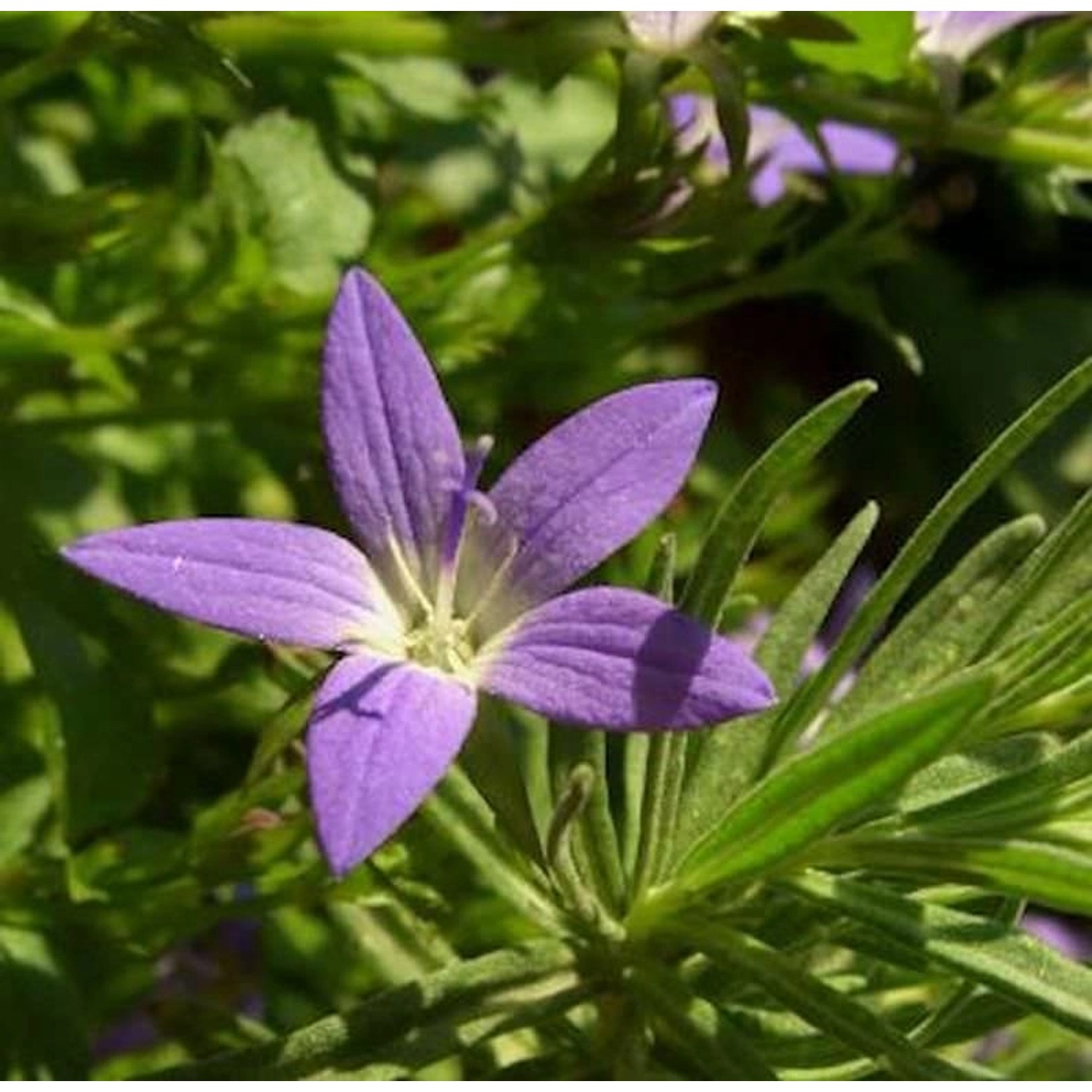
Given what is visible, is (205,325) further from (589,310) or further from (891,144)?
(891,144)

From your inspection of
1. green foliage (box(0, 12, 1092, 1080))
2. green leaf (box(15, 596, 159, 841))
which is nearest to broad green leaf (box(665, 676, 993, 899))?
green foliage (box(0, 12, 1092, 1080))

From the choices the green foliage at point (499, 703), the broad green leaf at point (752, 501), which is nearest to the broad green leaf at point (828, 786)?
the green foliage at point (499, 703)

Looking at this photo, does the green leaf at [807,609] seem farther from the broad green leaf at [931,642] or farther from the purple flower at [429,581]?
the purple flower at [429,581]

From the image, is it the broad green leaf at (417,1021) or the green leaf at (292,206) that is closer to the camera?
the broad green leaf at (417,1021)

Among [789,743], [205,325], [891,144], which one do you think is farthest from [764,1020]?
[891,144]

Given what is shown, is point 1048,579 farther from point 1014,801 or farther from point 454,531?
point 454,531

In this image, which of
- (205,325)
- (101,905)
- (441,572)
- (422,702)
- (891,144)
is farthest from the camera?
(891,144)
